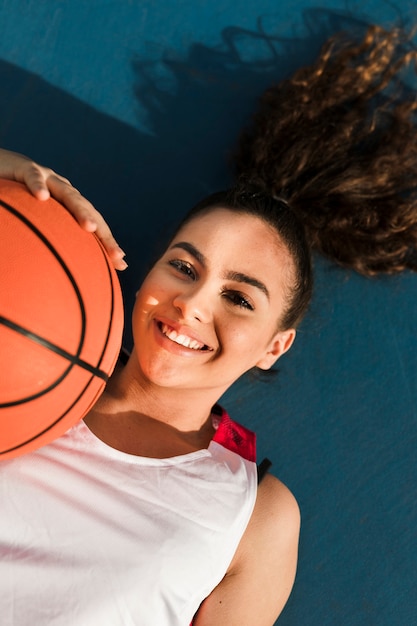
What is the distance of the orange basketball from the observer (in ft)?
4.15

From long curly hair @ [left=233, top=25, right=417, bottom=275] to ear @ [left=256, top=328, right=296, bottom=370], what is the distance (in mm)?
382

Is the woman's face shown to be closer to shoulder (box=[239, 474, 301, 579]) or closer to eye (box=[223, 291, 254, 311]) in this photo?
eye (box=[223, 291, 254, 311])

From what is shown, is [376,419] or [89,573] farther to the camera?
[376,419]

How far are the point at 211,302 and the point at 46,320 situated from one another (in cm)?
49

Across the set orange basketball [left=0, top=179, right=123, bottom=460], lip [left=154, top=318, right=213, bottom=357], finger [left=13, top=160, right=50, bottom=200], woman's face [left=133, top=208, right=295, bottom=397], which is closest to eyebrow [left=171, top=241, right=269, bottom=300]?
woman's face [left=133, top=208, right=295, bottom=397]

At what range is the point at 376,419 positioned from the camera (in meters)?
2.15

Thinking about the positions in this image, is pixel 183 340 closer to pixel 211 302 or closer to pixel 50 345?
pixel 211 302

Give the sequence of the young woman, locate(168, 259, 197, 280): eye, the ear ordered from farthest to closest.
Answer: the ear → locate(168, 259, 197, 280): eye → the young woman

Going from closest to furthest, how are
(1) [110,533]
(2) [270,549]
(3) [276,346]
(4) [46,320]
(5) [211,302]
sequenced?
1. (4) [46,320]
2. (1) [110,533]
3. (5) [211,302]
4. (2) [270,549]
5. (3) [276,346]

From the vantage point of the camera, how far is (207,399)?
185 cm

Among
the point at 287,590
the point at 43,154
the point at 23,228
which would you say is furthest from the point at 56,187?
the point at 287,590

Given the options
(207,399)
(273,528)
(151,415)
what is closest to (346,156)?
(207,399)

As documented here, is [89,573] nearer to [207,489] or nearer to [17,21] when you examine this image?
[207,489]

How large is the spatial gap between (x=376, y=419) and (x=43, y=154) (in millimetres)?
1328
